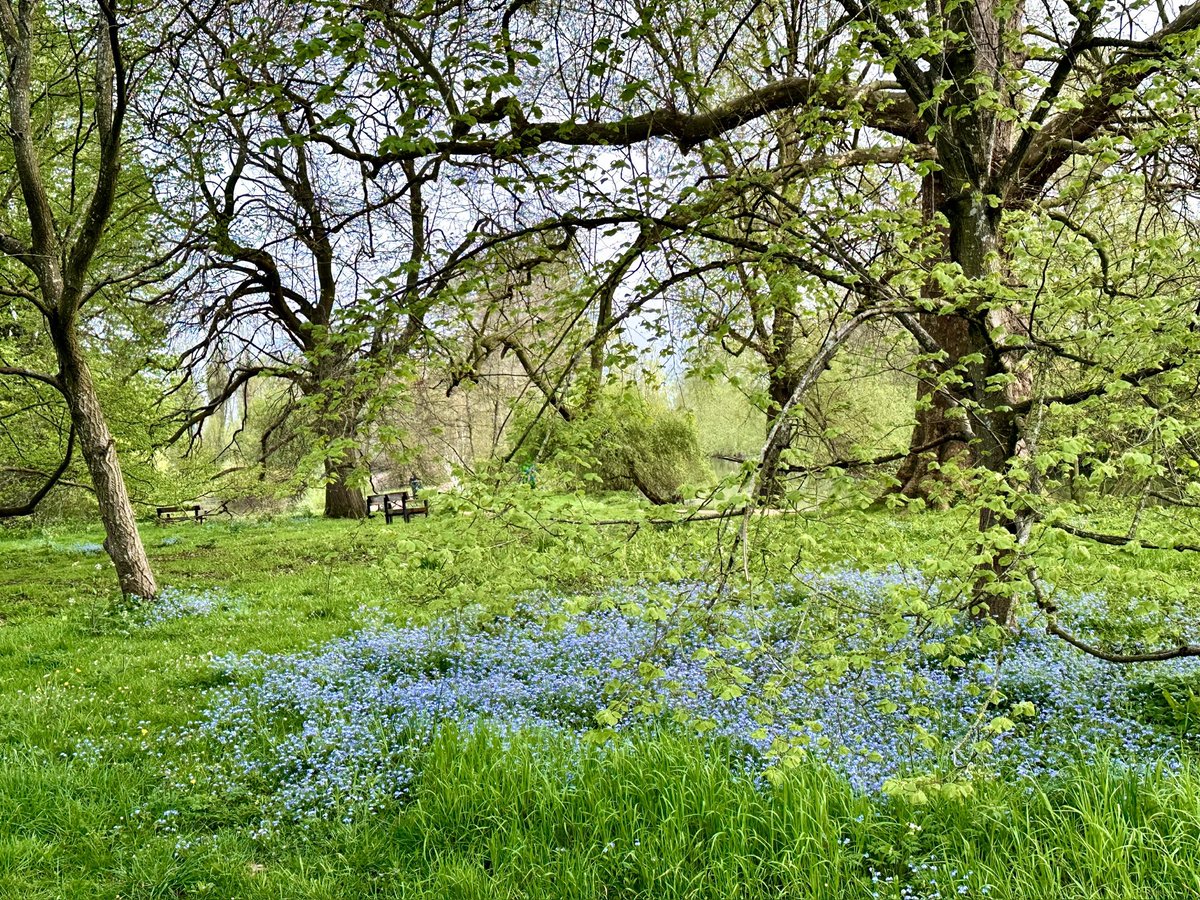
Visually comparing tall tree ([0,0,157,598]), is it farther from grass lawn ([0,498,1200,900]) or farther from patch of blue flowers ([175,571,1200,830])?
grass lawn ([0,498,1200,900])

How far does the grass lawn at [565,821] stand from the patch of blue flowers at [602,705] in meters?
0.17

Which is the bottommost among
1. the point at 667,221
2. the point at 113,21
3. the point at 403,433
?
the point at 403,433

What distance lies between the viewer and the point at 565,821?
143 inches

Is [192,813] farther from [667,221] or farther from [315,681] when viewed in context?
[667,221]

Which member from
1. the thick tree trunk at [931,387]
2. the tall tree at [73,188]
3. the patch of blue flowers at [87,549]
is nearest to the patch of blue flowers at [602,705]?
the thick tree trunk at [931,387]

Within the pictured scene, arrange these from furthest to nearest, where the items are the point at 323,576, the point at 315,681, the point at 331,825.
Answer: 1. the point at 323,576
2. the point at 315,681
3. the point at 331,825

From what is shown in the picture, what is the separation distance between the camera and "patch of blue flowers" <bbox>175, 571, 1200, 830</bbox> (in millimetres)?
3869

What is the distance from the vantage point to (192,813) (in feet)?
13.4

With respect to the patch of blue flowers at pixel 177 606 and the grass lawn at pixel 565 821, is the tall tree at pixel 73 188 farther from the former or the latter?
the grass lawn at pixel 565 821

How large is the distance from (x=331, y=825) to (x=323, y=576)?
7507mm

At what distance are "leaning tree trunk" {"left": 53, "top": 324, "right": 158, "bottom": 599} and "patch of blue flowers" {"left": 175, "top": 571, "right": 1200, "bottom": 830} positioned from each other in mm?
3579

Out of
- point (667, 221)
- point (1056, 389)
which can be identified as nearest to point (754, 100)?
point (667, 221)

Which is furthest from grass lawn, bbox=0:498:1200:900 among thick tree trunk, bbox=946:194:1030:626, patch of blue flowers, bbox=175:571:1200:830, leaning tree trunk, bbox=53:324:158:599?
leaning tree trunk, bbox=53:324:158:599

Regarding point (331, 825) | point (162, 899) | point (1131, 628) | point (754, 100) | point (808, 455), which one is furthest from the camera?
point (1131, 628)
